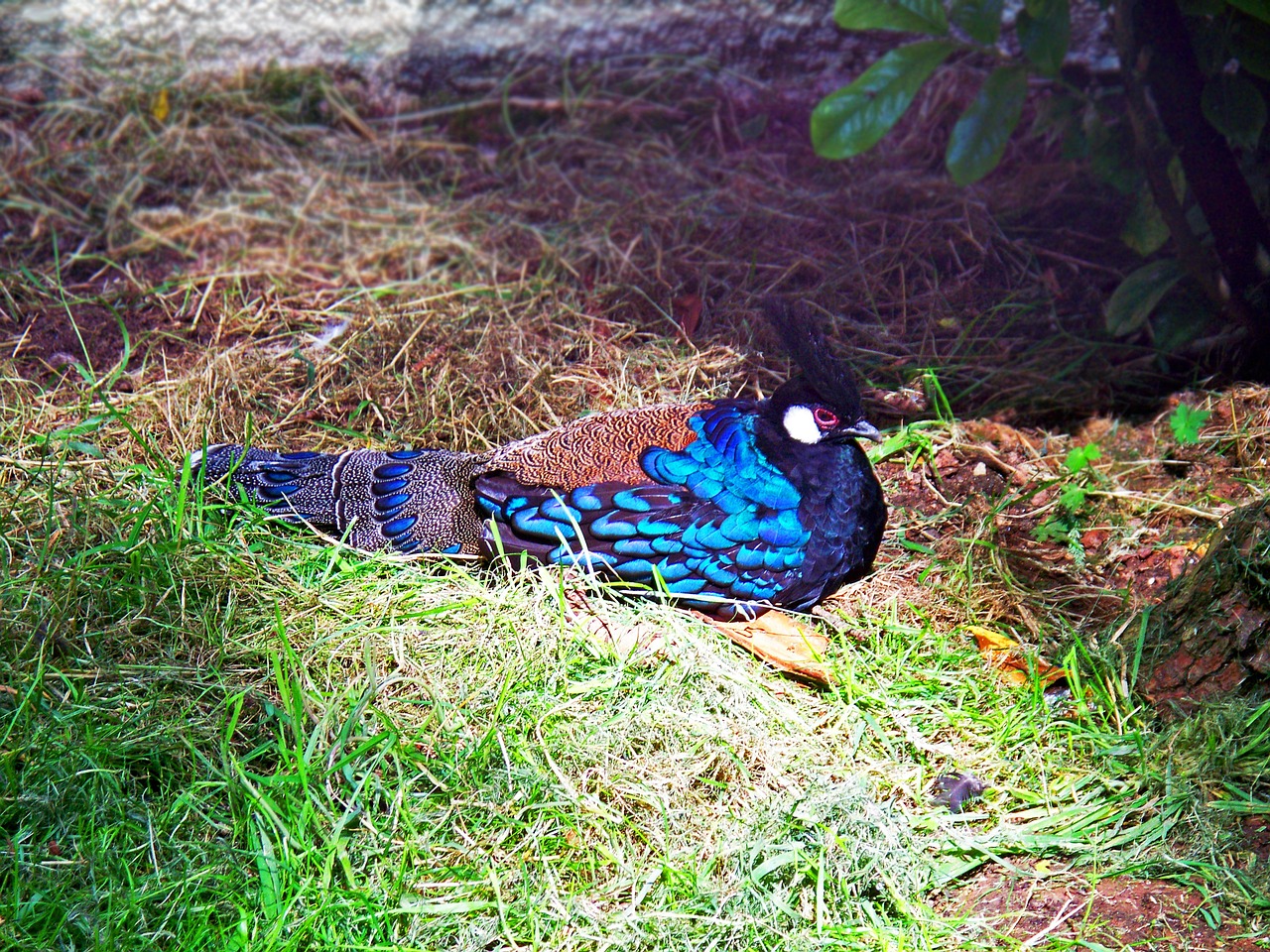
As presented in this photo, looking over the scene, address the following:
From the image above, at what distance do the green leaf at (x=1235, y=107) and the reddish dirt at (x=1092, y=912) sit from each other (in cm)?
258

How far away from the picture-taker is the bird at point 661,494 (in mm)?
3049

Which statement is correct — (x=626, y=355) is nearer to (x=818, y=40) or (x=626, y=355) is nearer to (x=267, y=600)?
(x=267, y=600)

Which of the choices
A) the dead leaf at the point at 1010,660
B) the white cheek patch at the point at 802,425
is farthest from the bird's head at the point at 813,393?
the dead leaf at the point at 1010,660

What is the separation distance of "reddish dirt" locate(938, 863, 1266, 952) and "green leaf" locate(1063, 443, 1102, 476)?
1.51m

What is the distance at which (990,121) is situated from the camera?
369cm

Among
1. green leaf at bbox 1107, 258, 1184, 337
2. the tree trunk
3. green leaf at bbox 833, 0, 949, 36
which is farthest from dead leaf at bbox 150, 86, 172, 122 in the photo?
the tree trunk

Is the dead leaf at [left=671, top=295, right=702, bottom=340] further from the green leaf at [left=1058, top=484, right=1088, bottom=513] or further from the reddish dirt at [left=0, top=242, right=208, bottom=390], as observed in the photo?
the reddish dirt at [left=0, top=242, right=208, bottom=390]

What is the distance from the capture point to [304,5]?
5.21 metres

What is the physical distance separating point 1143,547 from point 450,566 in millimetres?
2168

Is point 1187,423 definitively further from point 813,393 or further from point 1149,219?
point 813,393

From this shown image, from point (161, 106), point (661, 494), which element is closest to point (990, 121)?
point (661, 494)

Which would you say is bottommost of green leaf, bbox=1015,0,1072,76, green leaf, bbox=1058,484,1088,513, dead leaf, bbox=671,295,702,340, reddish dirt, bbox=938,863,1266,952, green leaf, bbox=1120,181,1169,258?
reddish dirt, bbox=938,863,1266,952

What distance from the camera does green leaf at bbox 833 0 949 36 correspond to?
3602 millimetres

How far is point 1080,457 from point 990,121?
1277 mm
